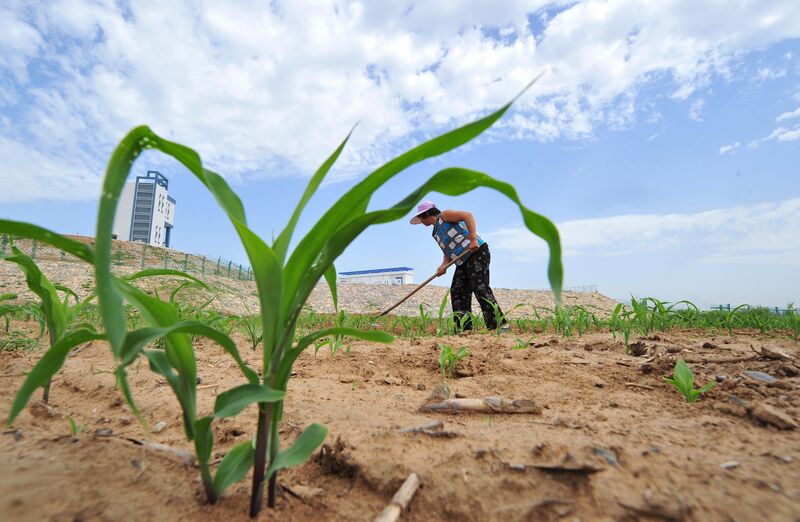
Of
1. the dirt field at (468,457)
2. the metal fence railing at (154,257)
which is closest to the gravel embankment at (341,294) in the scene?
the metal fence railing at (154,257)

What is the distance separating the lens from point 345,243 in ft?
2.82

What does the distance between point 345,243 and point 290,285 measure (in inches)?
6.2

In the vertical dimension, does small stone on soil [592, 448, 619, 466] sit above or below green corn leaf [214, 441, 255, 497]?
above

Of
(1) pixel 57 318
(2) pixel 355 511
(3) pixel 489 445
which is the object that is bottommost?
(2) pixel 355 511

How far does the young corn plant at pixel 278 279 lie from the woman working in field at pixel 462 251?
183 inches

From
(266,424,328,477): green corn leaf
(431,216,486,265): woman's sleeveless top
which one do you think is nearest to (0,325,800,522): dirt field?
(266,424,328,477): green corn leaf

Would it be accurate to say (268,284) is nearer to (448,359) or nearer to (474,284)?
(448,359)

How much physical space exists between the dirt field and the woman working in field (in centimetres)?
370

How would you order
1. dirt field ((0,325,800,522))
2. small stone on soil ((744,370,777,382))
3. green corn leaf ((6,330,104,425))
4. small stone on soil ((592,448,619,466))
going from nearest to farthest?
green corn leaf ((6,330,104,425)), dirt field ((0,325,800,522)), small stone on soil ((592,448,619,466)), small stone on soil ((744,370,777,382))

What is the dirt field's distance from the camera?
842mm

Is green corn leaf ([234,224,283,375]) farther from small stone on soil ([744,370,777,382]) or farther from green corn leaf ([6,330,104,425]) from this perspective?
small stone on soil ([744,370,777,382])

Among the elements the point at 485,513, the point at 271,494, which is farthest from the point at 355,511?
the point at 485,513

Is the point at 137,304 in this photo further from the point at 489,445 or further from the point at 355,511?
the point at 489,445

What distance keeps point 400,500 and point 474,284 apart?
4937 mm
